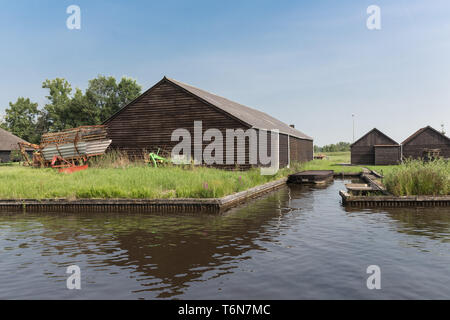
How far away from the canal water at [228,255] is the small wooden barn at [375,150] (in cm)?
3616

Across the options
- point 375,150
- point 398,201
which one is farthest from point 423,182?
point 375,150

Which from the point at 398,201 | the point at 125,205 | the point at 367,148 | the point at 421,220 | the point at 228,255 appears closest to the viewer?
the point at 228,255

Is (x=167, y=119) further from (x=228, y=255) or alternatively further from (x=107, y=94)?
(x=107, y=94)

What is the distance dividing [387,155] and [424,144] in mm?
4508

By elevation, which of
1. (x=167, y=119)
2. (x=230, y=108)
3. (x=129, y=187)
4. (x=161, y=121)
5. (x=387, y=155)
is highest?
(x=230, y=108)

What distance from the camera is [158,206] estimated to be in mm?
14328

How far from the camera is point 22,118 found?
76.3 meters

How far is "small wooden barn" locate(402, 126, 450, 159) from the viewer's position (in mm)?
45234

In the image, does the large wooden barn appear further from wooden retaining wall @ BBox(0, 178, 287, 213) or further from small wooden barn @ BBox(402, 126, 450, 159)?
small wooden barn @ BBox(402, 126, 450, 159)

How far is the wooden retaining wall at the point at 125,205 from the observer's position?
46.1 feet

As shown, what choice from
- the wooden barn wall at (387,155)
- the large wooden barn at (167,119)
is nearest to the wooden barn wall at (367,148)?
the wooden barn wall at (387,155)

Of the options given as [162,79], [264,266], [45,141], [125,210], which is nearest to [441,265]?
[264,266]

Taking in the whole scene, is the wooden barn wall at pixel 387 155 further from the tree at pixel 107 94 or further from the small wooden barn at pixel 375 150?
the tree at pixel 107 94
